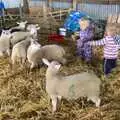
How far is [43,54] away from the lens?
6406 millimetres

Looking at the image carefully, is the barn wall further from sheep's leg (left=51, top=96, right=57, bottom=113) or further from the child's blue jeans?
sheep's leg (left=51, top=96, right=57, bottom=113)

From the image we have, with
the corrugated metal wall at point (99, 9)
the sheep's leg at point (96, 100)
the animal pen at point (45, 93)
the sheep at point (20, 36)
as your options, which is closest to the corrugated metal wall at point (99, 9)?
the corrugated metal wall at point (99, 9)

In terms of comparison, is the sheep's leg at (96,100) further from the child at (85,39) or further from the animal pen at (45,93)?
the child at (85,39)

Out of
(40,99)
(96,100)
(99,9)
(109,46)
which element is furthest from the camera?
(99,9)

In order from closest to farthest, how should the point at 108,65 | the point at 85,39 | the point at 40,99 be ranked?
the point at 40,99 < the point at 108,65 < the point at 85,39

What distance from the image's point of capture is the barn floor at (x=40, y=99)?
4738mm

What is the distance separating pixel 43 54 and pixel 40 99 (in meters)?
1.41

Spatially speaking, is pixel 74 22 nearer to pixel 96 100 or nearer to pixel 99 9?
pixel 99 9

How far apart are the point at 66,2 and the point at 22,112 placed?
20.9 ft

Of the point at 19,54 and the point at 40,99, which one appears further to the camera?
the point at 19,54

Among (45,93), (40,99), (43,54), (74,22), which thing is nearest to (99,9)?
(74,22)

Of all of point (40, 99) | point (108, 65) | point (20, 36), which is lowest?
point (40, 99)

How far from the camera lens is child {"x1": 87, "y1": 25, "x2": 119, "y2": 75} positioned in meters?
5.92

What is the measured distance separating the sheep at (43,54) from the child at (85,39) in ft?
1.83
